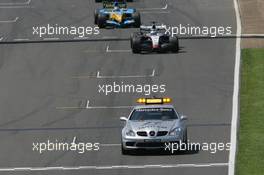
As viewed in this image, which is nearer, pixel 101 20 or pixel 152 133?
pixel 152 133

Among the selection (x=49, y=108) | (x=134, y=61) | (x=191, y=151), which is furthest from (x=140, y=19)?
(x=191, y=151)

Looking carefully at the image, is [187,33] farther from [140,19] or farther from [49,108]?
[49,108]

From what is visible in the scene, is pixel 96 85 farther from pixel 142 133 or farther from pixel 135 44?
pixel 142 133

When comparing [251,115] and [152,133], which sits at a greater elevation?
[152,133]

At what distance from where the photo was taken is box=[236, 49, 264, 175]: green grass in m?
35.1

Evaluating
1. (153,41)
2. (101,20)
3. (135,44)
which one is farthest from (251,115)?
(101,20)

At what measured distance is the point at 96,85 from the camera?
51.4 metres

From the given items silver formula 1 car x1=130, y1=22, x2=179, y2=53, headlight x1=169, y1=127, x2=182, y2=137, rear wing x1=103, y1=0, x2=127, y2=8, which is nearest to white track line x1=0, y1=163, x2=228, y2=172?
headlight x1=169, y1=127, x2=182, y2=137

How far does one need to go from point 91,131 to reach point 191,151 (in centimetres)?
552

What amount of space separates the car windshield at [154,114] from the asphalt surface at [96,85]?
1231 millimetres

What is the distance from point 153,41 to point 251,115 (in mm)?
15804

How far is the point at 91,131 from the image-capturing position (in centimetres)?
4159

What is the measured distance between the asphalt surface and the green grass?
632mm

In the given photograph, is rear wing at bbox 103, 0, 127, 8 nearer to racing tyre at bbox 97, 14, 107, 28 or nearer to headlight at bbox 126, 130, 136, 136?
racing tyre at bbox 97, 14, 107, 28
